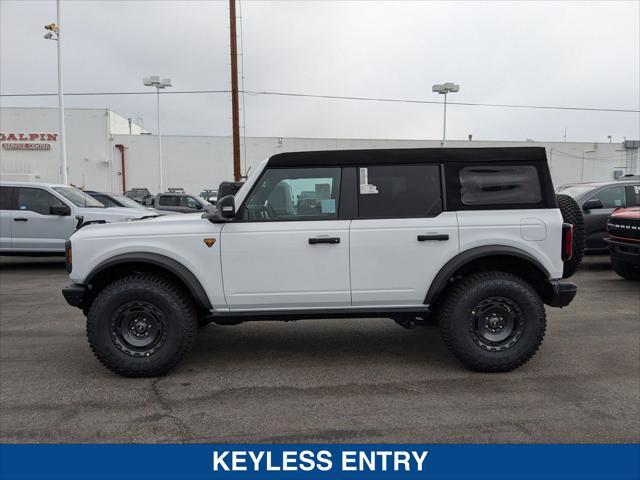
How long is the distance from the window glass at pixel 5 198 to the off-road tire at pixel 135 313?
7.61 m

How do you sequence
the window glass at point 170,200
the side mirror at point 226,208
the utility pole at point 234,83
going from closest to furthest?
the side mirror at point 226,208 → the utility pole at point 234,83 → the window glass at point 170,200

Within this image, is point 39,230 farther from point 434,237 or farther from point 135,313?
point 434,237

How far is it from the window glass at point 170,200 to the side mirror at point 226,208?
1529 cm

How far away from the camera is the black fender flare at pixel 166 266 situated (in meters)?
4.21

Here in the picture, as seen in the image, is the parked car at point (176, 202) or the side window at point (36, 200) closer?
the side window at point (36, 200)

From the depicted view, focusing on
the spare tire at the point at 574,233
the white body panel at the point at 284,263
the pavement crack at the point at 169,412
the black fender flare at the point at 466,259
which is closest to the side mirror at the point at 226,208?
the white body panel at the point at 284,263

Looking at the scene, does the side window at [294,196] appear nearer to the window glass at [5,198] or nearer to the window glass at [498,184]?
the window glass at [498,184]

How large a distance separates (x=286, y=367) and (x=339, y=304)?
0.82 metres

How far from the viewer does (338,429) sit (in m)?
3.36

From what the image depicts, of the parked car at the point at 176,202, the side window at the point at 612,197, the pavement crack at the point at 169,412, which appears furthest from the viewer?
the parked car at the point at 176,202

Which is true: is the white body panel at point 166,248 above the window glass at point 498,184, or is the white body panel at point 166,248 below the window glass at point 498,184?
below

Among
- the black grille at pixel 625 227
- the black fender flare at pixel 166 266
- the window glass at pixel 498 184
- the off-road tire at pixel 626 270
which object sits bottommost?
the off-road tire at pixel 626 270

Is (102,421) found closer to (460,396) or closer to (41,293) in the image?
(460,396)

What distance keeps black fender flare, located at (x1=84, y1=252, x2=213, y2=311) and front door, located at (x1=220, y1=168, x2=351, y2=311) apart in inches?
9.0
